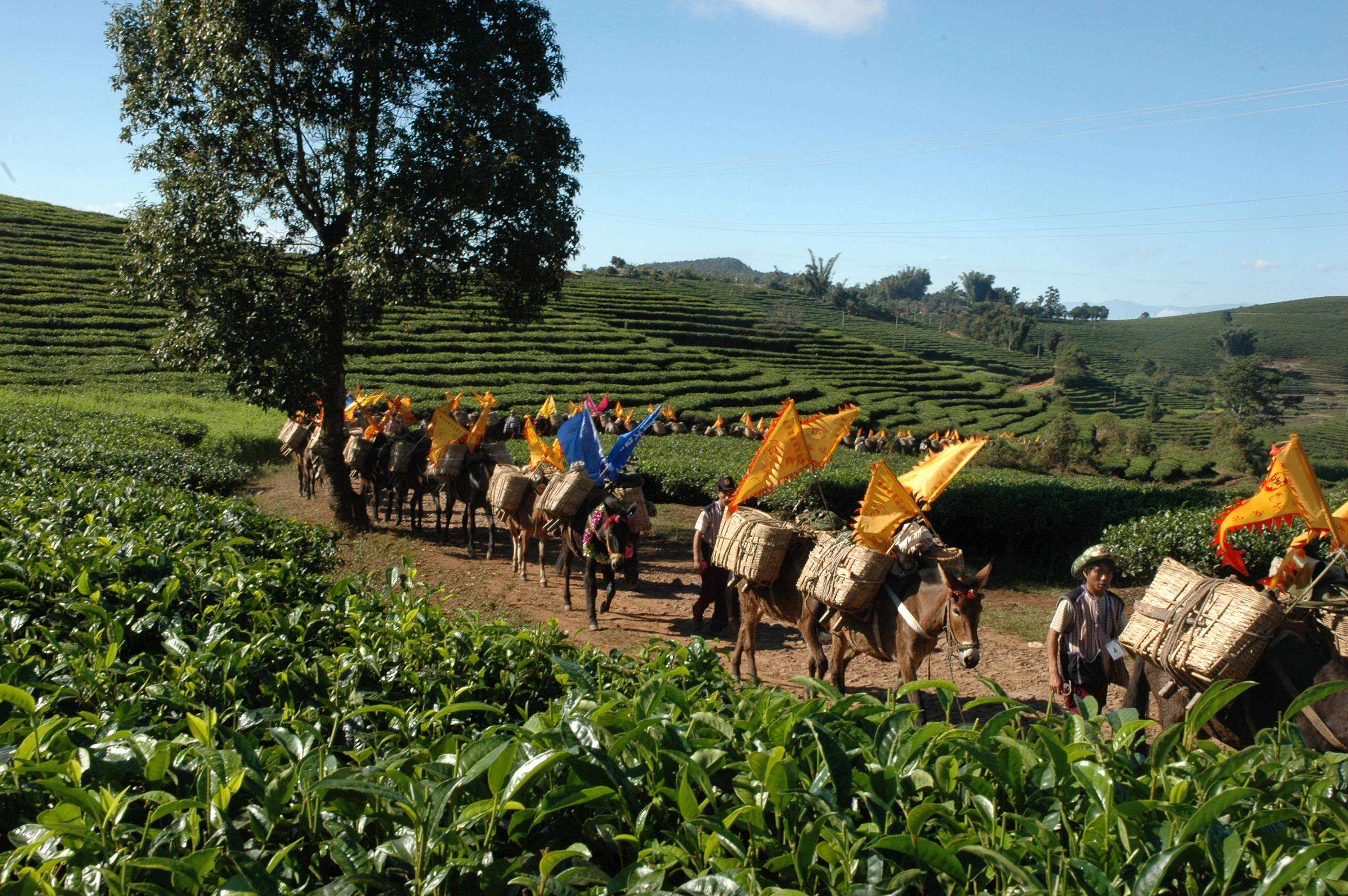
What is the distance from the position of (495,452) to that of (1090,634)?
9003mm

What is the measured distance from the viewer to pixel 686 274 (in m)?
77.6

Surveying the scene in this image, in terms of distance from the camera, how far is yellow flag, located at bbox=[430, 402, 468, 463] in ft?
40.4

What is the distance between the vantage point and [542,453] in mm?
10938

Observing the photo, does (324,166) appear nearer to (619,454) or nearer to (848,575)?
(619,454)

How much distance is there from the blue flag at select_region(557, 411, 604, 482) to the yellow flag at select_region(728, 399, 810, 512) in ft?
10.1

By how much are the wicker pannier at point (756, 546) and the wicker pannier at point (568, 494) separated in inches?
99.0

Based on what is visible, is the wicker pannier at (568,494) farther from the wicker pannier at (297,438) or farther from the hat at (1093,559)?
the wicker pannier at (297,438)

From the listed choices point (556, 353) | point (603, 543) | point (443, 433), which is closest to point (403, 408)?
point (443, 433)

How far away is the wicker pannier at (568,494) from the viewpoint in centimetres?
920

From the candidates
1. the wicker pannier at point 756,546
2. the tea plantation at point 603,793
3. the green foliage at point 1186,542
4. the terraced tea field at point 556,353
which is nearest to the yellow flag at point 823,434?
the wicker pannier at point 756,546

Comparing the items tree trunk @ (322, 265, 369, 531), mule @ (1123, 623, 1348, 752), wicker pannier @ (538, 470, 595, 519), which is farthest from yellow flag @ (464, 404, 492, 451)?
mule @ (1123, 623, 1348, 752)

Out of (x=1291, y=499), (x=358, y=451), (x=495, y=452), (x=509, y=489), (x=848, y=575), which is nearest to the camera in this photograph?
(x=1291, y=499)

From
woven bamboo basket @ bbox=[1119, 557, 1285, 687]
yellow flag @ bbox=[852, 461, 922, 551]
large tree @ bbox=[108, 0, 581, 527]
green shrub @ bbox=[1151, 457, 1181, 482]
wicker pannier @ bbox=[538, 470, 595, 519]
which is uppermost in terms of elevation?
large tree @ bbox=[108, 0, 581, 527]

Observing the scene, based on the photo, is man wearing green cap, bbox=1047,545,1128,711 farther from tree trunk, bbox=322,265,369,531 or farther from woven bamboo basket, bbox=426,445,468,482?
tree trunk, bbox=322,265,369,531
